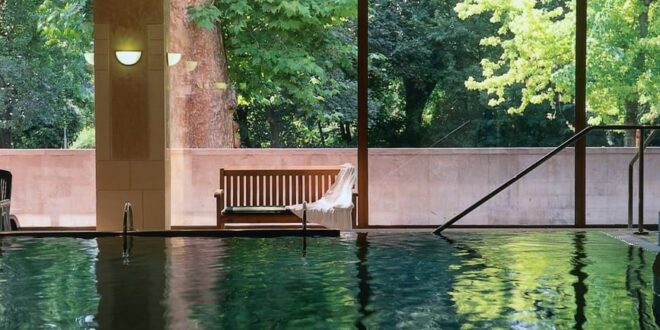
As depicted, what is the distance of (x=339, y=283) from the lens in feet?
15.1

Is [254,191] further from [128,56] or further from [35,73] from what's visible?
[35,73]

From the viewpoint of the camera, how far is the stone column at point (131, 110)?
739 cm

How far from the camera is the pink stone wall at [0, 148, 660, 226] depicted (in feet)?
25.4

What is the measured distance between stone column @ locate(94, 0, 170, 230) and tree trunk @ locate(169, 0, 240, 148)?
0.28 meters

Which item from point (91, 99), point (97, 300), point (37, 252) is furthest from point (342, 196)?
point (97, 300)

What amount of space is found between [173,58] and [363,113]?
1.66 metres

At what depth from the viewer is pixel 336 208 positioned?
7422 millimetres

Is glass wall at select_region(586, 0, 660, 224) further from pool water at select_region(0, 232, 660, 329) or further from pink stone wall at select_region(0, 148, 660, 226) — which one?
pool water at select_region(0, 232, 660, 329)

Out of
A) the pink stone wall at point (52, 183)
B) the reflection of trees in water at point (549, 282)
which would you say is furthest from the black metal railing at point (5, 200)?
the reflection of trees in water at point (549, 282)

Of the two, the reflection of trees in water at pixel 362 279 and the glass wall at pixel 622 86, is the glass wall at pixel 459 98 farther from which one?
the reflection of trees in water at pixel 362 279

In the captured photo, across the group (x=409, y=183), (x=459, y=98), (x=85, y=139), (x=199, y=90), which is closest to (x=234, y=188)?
(x=199, y=90)

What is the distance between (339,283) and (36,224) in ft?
13.4

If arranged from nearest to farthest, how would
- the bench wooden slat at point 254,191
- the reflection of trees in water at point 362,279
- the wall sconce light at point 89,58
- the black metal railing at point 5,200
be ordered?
the reflection of trees in water at point 362,279 → the black metal railing at point 5,200 → the wall sconce light at point 89,58 → the bench wooden slat at point 254,191

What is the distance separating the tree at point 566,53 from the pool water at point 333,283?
6.17 feet
